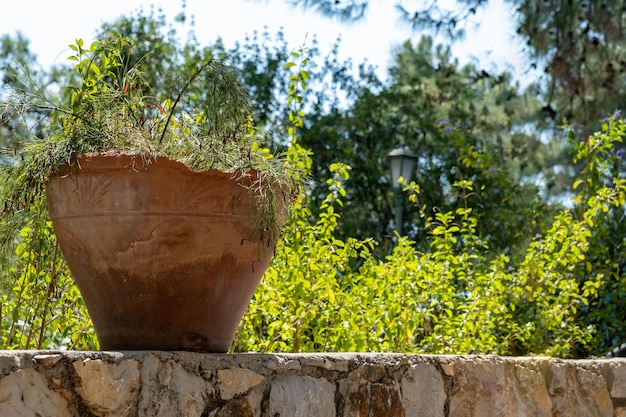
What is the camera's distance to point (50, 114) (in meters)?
2.08

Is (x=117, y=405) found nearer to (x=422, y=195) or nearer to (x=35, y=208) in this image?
(x=35, y=208)

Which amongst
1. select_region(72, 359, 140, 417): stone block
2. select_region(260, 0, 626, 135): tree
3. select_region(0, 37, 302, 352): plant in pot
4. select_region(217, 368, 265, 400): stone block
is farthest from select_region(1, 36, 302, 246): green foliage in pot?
select_region(260, 0, 626, 135): tree

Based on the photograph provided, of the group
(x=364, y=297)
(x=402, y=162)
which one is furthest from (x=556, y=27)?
(x=364, y=297)

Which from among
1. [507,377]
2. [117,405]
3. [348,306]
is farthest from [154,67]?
[117,405]

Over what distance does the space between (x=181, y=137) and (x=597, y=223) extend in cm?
363

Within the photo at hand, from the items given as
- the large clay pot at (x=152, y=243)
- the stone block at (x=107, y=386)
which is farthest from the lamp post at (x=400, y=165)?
the stone block at (x=107, y=386)

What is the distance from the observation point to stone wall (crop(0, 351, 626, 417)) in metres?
1.57

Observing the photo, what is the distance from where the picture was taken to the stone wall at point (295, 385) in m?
1.57

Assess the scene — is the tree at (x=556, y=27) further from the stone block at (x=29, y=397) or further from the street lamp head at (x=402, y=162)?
the stone block at (x=29, y=397)

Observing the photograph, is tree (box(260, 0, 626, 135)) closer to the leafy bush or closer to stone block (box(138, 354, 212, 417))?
the leafy bush

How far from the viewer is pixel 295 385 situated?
1964mm

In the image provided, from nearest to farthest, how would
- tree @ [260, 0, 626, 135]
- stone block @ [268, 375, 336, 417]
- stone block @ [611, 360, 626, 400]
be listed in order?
stone block @ [268, 375, 336, 417], stone block @ [611, 360, 626, 400], tree @ [260, 0, 626, 135]

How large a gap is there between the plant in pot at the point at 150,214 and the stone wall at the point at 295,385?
13 cm

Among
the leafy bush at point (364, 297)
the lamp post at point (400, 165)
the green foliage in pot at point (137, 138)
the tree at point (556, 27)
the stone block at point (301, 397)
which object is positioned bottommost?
the stone block at point (301, 397)
